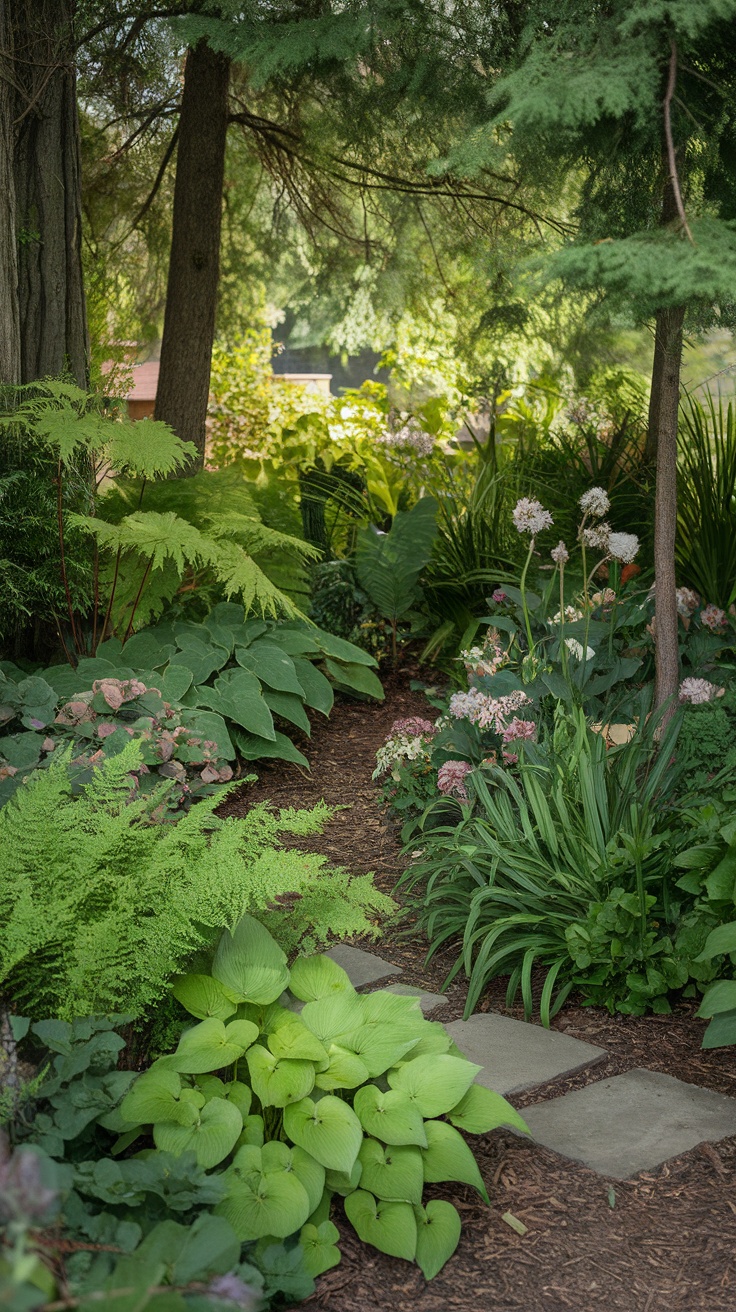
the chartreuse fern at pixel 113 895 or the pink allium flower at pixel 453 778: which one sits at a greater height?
the chartreuse fern at pixel 113 895

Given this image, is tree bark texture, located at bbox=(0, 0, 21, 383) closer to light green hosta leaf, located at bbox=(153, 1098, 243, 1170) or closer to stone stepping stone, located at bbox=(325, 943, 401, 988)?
stone stepping stone, located at bbox=(325, 943, 401, 988)

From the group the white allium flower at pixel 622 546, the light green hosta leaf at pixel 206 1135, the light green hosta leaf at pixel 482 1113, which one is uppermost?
the white allium flower at pixel 622 546

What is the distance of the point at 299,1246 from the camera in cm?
161

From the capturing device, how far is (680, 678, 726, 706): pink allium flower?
3281 mm

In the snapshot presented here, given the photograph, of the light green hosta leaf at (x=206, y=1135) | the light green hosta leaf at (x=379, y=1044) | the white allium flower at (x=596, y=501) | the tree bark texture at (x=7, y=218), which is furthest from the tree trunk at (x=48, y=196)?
the light green hosta leaf at (x=206, y=1135)

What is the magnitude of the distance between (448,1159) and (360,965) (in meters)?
1.07

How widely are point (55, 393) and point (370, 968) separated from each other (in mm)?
2318

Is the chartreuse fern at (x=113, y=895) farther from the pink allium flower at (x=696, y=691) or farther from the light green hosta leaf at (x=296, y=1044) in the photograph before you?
the pink allium flower at (x=696, y=691)

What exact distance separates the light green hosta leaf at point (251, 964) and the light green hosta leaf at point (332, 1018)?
71 millimetres

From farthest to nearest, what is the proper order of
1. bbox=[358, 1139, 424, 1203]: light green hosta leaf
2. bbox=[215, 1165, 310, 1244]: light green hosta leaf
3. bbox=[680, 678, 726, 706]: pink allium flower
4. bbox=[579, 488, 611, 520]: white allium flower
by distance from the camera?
bbox=[579, 488, 611, 520]: white allium flower < bbox=[680, 678, 726, 706]: pink allium flower < bbox=[358, 1139, 424, 1203]: light green hosta leaf < bbox=[215, 1165, 310, 1244]: light green hosta leaf

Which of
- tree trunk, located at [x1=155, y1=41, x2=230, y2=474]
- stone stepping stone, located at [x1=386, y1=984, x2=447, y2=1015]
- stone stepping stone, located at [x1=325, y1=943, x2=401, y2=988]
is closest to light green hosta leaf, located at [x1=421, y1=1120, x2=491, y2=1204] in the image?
stone stepping stone, located at [x1=386, y1=984, x2=447, y2=1015]

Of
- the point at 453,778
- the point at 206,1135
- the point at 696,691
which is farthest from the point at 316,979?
the point at 696,691

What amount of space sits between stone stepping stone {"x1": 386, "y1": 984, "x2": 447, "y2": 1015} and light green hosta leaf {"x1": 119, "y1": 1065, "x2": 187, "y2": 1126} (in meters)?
0.94

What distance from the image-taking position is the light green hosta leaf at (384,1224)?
5.49 feet
